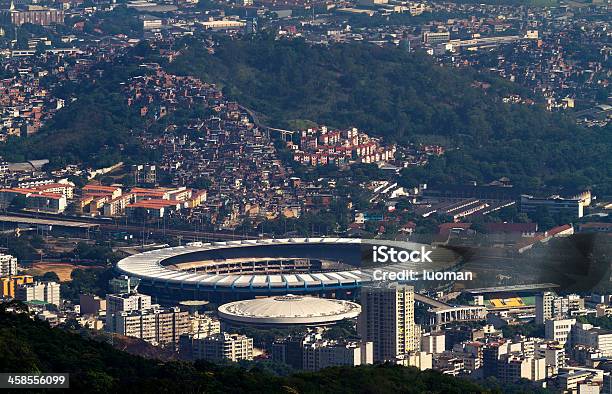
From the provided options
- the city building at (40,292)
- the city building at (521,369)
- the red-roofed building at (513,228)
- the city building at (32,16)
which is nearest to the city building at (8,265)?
Answer: the city building at (40,292)

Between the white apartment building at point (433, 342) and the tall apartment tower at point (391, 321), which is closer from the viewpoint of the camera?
the tall apartment tower at point (391, 321)

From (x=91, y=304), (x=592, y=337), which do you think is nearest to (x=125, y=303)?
(x=91, y=304)

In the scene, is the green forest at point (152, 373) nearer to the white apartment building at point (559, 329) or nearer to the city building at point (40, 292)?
the white apartment building at point (559, 329)

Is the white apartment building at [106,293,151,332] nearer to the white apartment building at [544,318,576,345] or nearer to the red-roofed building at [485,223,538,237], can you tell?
the white apartment building at [544,318,576,345]

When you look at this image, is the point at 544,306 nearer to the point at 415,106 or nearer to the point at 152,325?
the point at 152,325

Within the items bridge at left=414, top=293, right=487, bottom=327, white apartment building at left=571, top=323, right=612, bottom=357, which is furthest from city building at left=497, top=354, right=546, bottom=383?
bridge at left=414, top=293, right=487, bottom=327
